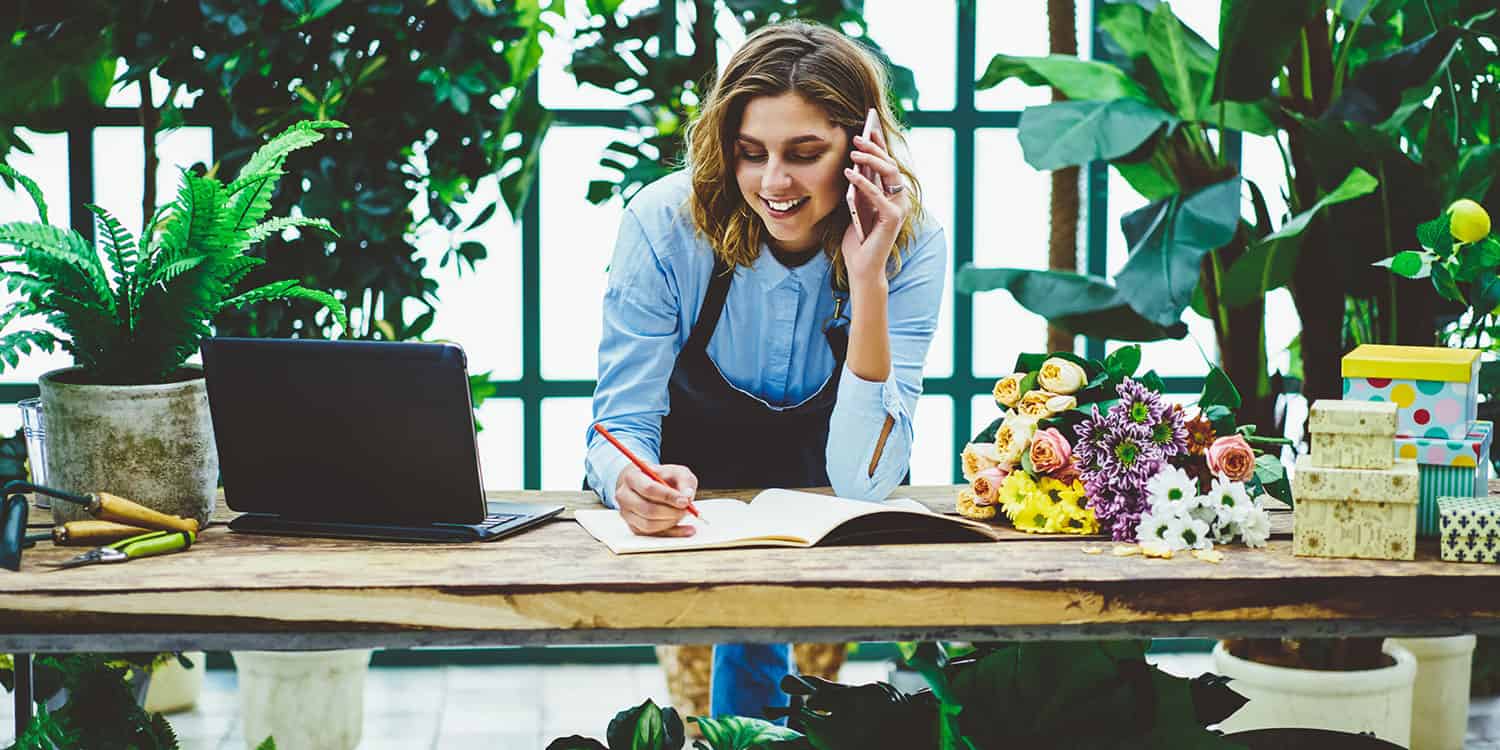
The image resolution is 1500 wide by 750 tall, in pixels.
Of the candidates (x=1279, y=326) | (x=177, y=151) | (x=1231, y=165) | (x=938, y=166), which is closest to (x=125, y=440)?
(x=177, y=151)

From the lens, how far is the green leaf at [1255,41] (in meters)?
2.88

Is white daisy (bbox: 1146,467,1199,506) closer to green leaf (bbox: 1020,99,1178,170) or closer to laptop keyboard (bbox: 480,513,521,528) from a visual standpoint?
laptop keyboard (bbox: 480,513,521,528)

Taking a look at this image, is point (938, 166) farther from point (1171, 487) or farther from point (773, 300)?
point (1171, 487)

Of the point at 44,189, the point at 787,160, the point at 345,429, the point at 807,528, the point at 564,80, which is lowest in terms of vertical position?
the point at 807,528

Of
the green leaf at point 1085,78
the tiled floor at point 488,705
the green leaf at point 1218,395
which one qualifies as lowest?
the tiled floor at point 488,705

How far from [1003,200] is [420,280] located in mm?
1618

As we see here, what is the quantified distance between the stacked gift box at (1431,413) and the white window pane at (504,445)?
265 centimetres

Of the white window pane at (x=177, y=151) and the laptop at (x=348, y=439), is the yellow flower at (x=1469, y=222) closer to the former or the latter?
the laptop at (x=348, y=439)

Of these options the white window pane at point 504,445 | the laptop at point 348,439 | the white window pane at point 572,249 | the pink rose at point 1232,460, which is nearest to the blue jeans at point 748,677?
the laptop at point 348,439

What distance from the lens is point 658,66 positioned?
336 centimetres

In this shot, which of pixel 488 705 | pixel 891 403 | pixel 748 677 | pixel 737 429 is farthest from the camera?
pixel 488 705

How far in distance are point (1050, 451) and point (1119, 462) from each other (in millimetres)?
81

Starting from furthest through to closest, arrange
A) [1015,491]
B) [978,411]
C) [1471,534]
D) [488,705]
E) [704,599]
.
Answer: [978,411] < [488,705] < [1015,491] < [1471,534] < [704,599]

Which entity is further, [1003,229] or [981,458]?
[1003,229]
